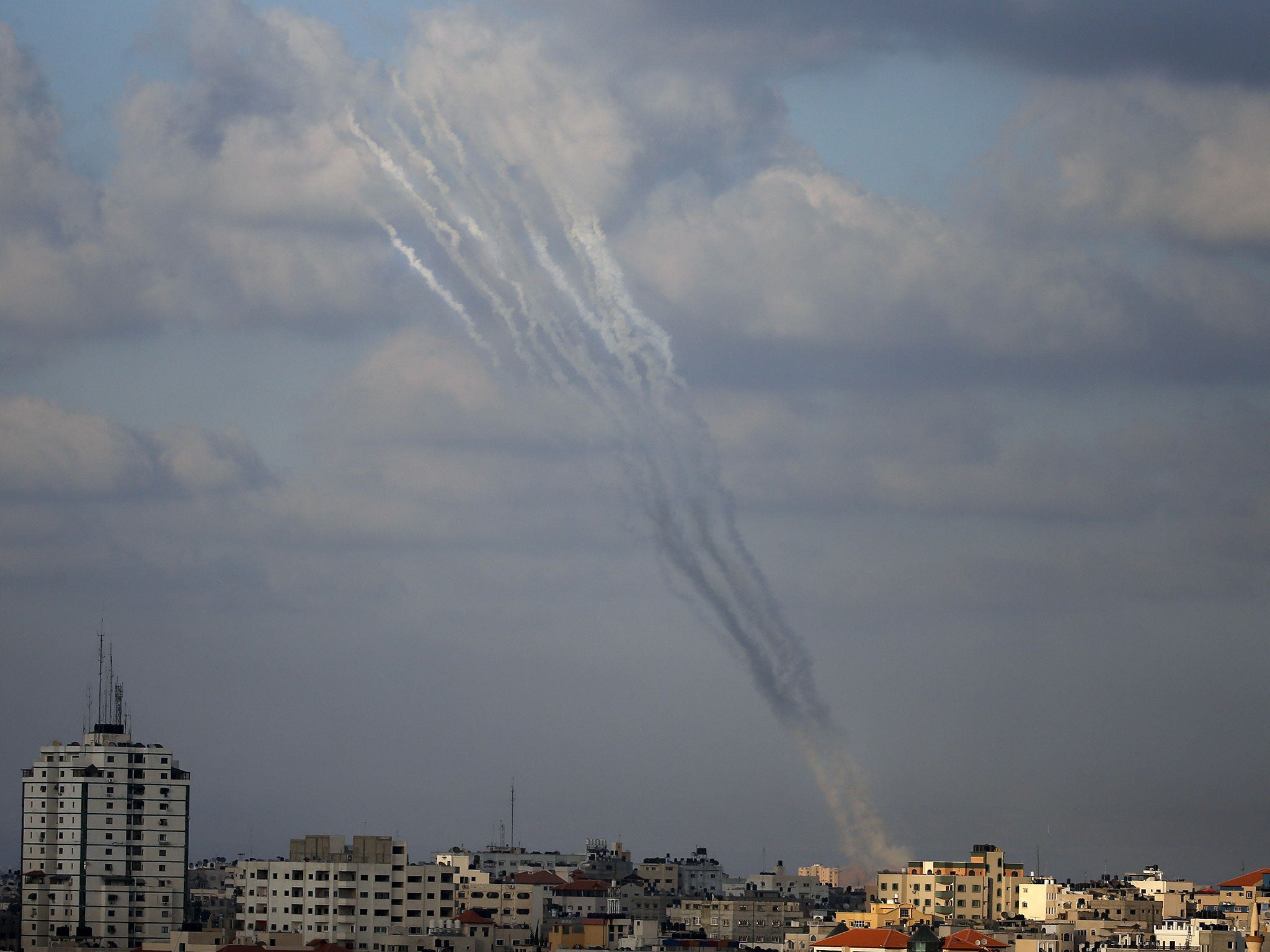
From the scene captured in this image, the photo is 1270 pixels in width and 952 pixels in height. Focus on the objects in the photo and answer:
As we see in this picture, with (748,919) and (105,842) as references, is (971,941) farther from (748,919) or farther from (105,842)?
(105,842)

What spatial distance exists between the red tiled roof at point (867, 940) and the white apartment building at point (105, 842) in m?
40.8

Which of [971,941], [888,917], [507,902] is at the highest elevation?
[507,902]

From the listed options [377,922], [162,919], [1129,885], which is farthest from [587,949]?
[1129,885]

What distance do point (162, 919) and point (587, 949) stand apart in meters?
26.1

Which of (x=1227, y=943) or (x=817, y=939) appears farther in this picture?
(x=817, y=939)

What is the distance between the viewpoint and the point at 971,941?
426ft

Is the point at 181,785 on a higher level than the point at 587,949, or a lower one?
higher

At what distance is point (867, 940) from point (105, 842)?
47602 mm

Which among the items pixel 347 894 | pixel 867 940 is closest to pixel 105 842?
pixel 347 894

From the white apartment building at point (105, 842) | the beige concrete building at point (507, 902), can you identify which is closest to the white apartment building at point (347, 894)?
the white apartment building at point (105, 842)

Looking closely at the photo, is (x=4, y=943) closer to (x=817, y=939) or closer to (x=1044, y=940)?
(x=817, y=939)

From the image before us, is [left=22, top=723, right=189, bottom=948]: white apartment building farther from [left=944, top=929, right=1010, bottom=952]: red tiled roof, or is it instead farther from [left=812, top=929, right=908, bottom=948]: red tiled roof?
[left=944, top=929, right=1010, bottom=952]: red tiled roof

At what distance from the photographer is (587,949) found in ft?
465

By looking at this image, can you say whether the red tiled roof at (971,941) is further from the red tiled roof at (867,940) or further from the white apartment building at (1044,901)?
the white apartment building at (1044,901)
